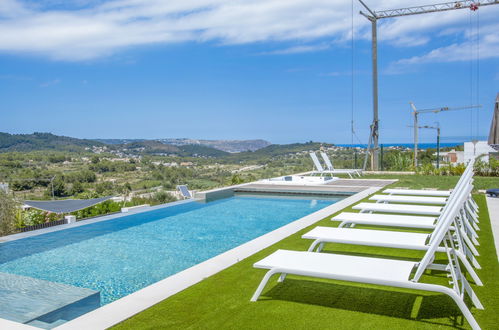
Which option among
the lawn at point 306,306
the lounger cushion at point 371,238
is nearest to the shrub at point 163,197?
the lawn at point 306,306

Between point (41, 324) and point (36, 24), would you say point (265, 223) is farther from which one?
point (36, 24)

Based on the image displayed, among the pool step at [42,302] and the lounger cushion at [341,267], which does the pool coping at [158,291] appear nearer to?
the pool step at [42,302]

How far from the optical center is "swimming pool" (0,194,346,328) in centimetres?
505

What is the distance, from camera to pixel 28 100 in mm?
52875

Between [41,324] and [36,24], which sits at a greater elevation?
[36,24]

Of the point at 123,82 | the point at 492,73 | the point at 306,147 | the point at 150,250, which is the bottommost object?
the point at 150,250

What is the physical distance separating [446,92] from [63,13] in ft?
127

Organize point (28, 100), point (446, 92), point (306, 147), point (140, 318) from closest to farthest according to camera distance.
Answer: point (140, 318) → point (306, 147) → point (446, 92) → point (28, 100)

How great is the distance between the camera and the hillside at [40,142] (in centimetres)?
2675

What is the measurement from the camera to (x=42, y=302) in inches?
136

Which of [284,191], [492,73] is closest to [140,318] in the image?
[284,191]

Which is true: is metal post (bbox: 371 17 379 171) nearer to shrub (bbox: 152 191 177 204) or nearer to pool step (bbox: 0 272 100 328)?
shrub (bbox: 152 191 177 204)

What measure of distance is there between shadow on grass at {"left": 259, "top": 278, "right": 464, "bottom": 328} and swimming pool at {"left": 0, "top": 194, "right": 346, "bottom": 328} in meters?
1.93

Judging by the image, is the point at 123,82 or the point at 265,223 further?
the point at 123,82
